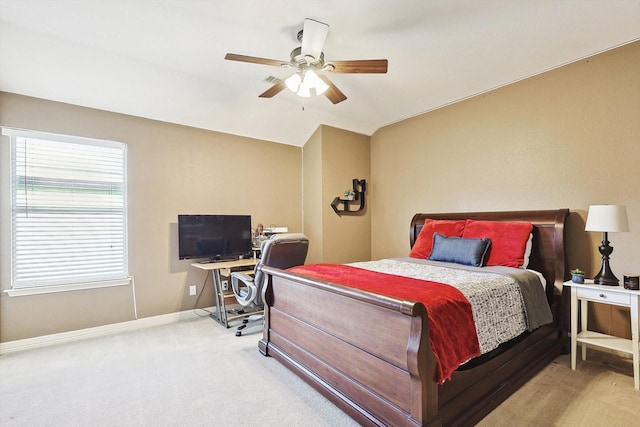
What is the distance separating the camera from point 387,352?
1.73 meters

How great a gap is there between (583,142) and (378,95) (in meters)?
2.20

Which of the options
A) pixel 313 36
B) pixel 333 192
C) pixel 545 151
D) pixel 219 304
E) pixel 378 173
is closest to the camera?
pixel 313 36

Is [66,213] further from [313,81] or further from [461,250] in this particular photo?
[461,250]

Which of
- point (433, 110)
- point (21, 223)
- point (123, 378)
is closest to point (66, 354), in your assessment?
point (123, 378)

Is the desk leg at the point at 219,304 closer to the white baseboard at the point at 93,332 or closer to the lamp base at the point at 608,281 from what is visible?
the white baseboard at the point at 93,332

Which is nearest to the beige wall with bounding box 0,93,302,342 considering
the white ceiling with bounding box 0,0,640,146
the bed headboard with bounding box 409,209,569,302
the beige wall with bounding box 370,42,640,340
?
the white ceiling with bounding box 0,0,640,146

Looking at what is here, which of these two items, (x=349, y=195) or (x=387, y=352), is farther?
(x=349, y=195)

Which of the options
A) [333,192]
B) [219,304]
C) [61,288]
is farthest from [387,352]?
[61,288]

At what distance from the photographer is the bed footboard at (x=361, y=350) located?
155 cm

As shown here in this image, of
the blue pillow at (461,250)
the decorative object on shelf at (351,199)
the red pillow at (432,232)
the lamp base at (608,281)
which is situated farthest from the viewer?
the decorative object on shelf at (351,199)

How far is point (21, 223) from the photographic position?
10.1 ft

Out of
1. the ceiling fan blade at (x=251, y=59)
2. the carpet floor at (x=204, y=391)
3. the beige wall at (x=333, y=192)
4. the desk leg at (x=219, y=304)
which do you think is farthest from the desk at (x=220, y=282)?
the ceiling fan blade at (x=251, y=59)

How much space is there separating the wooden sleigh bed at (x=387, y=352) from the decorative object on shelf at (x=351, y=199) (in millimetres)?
2094

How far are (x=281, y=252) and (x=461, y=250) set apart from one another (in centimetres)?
180
